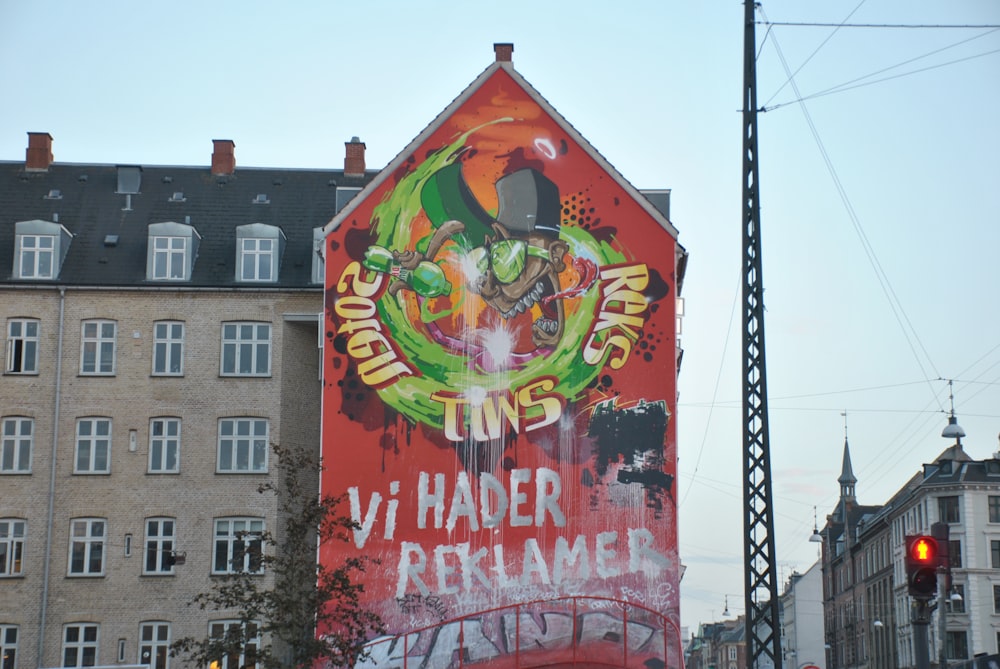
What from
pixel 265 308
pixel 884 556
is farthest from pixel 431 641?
pixel 884 556

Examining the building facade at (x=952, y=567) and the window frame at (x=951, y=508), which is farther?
the window frame at (x=951, y=508)

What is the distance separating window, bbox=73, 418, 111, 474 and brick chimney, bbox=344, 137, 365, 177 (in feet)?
45.0

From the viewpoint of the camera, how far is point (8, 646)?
46000 mm

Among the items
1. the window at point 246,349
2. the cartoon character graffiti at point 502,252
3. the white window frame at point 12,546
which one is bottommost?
the white window frame at point 12,546

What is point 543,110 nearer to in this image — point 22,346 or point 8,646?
point 22,346

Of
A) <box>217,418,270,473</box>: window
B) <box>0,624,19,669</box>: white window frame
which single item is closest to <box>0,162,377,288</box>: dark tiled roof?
<box>217,418,270,473</box>: window

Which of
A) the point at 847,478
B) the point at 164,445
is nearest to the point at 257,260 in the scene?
the point at 164,445

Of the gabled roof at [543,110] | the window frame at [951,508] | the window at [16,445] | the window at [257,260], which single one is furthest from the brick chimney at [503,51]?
the window frame at [951,508]

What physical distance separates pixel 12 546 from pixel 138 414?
5.82 metres

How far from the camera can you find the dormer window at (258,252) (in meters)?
49.6

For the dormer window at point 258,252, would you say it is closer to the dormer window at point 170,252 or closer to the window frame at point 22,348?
the dormer window at point 170,252

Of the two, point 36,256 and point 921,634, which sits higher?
point 36,256

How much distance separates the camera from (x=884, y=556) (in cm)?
10081

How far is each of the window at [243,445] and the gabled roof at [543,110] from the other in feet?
23.3
